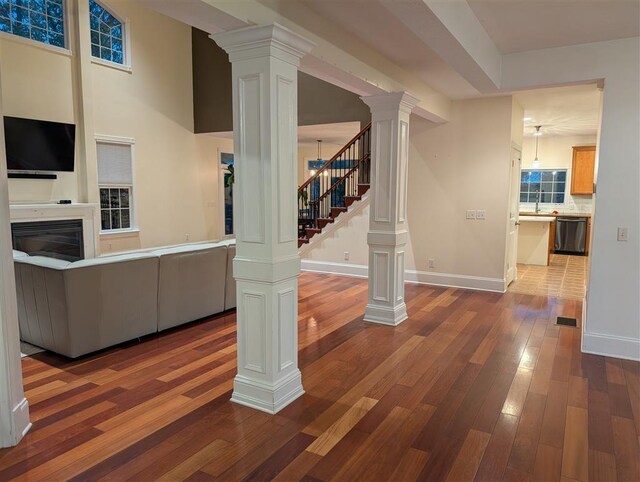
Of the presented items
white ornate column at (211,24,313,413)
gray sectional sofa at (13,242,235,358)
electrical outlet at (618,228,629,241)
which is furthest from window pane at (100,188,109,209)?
electrical outlet at (618,228,629,241)

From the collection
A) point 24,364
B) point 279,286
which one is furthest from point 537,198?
point 24,364

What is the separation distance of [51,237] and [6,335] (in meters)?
5.46

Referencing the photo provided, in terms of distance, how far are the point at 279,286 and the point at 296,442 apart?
92 centimetres

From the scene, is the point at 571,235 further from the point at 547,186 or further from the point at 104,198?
the point at 104,198

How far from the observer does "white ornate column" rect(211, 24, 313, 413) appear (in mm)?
2660

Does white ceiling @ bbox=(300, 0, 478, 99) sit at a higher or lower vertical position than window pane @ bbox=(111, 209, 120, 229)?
higher

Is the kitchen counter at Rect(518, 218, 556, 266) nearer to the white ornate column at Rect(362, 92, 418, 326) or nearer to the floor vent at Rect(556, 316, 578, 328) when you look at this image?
the floor vent at Rect(556, 316, 578, 328)

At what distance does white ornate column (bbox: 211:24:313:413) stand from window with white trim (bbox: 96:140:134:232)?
6280mm

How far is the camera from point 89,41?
7.61m

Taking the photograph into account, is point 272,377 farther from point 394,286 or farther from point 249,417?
point 394,286

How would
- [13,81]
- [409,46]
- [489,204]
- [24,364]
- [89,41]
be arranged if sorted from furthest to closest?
[89,41] → [13,81] → [489,204] → [409,46] → [24,364]


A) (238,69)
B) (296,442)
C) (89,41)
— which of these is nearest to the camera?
(296,442)

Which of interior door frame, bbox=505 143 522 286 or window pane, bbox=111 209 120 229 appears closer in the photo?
interior door frame, bbox=505 143 522 286

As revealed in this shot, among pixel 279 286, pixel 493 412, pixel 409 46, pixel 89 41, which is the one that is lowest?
pixel 493 412
